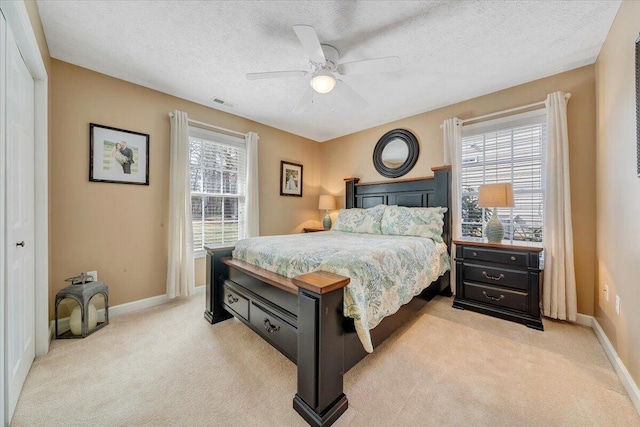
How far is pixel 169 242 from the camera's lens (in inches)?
117

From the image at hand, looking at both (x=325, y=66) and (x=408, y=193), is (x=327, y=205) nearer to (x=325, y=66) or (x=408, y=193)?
(x=408, y=193)

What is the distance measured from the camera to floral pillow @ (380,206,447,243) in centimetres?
290

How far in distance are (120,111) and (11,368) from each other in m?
2.45

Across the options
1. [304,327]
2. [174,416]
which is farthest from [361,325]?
[174,416]

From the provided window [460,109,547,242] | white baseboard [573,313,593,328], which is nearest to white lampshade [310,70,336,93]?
window [460,109,547,242]

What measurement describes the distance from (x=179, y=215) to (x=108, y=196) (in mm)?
700

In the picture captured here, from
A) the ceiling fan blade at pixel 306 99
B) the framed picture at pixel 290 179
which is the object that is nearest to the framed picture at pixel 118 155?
the ceiling fan blade at pixel 306 99

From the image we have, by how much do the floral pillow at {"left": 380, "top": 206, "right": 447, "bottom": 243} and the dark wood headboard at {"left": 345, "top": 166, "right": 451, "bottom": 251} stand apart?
257 mm

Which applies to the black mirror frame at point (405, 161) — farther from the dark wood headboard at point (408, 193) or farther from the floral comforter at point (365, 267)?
the floral comforter at point (365, 267)

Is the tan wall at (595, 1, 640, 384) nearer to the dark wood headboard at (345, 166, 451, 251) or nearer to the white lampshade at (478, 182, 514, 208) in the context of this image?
the white lampshade at (478, 182, 514, 208)

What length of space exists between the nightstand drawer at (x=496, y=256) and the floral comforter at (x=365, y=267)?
1.59ft

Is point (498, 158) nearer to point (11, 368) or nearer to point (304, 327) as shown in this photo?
point (304, 327)

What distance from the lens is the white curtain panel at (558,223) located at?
7.82 ft

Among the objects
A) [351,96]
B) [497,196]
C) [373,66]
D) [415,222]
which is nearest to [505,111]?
[497,196]
